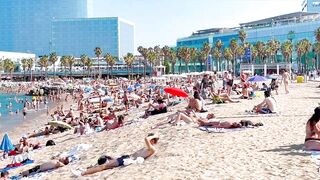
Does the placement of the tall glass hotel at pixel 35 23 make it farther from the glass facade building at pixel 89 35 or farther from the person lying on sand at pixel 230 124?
the person lying on sand at pixel 230 124

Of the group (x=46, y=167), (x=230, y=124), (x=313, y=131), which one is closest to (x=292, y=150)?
(x=313, y=131)

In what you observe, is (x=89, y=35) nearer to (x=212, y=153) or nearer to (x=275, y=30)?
(x=275, y=30)

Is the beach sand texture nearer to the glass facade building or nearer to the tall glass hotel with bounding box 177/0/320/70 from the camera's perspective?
the tall glass hotel with bounding box 177/0/320/70

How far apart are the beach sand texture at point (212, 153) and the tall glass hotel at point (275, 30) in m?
83.2

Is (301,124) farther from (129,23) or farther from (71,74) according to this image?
(129,23)

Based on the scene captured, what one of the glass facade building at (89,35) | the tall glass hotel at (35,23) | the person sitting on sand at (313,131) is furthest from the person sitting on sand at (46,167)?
the tall glass hotel at (35,23)

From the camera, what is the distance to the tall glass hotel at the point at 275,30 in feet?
309

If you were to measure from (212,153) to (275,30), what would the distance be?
304 feet

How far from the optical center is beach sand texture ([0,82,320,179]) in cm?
850

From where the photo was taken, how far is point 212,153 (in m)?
10.0

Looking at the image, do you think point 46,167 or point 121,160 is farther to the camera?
point 46,167

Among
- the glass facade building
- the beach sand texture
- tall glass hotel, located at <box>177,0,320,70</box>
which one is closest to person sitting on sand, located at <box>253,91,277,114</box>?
the beach sand texture

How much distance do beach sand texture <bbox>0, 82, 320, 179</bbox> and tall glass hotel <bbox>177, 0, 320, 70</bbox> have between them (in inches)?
3275

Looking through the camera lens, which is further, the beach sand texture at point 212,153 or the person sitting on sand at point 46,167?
the person sitting on sand at point 46,167
